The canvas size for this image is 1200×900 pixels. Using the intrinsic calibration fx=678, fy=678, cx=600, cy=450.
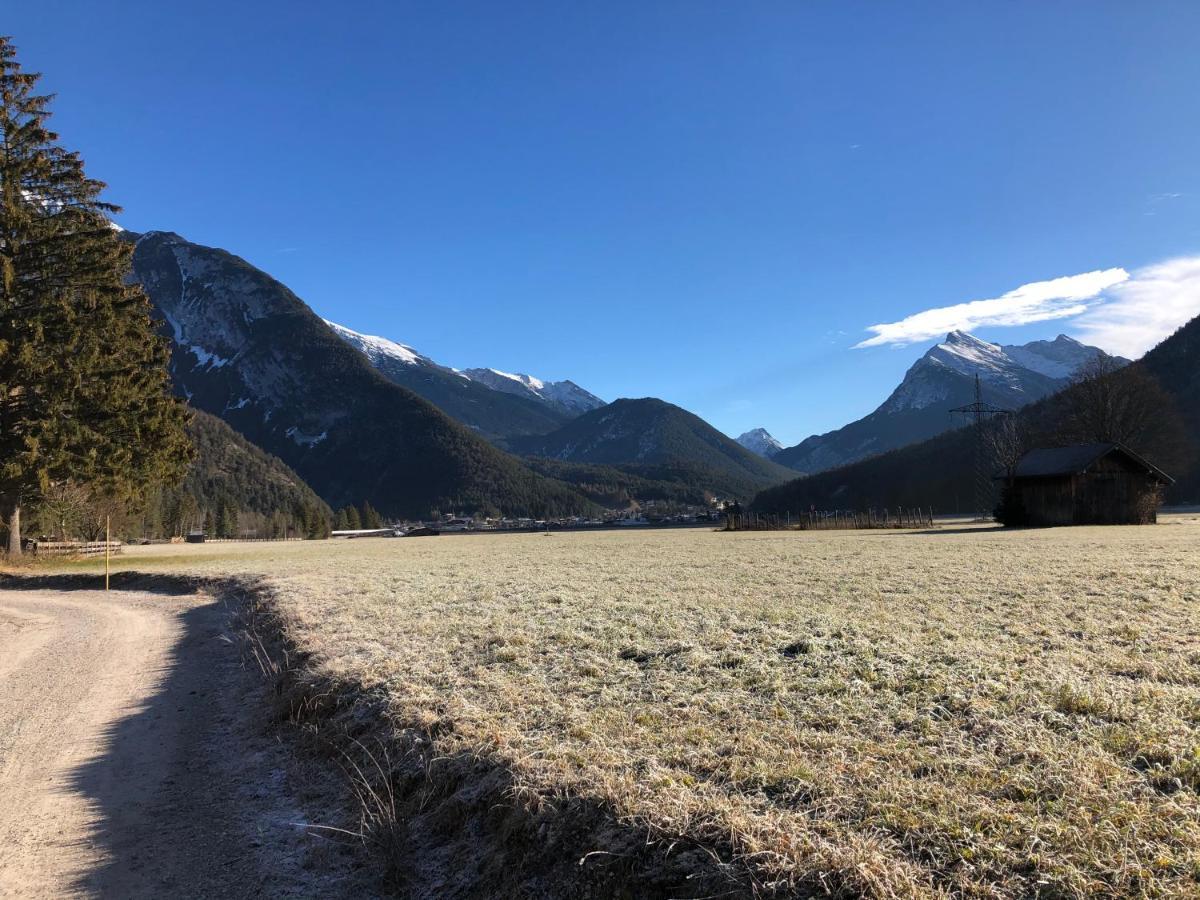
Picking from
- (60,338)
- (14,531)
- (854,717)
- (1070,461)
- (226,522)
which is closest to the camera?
(854,717)

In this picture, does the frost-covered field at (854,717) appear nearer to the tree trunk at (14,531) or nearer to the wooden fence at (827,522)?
the tree trunk at (14,531)

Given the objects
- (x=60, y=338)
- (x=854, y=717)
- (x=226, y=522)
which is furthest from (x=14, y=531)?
(x=226, y=522)

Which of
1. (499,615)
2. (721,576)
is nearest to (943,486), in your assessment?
(721,576)

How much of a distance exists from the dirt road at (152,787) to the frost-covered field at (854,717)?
1270mm

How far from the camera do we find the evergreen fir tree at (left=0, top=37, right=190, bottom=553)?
91.6 feet

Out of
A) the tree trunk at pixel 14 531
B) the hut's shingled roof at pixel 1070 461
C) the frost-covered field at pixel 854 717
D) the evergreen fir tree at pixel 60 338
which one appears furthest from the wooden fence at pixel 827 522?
the tree trunk at pixel 14 531

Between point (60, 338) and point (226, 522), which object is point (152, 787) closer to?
point (60, 338)

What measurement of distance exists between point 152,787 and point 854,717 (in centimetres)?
683

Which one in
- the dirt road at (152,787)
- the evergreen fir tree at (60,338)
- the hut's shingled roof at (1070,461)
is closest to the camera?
the dirt road at (152,787)

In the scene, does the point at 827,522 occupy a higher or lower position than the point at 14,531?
lower

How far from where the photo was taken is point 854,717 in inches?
A: 236

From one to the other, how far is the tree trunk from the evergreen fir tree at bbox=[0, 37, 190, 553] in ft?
0.25

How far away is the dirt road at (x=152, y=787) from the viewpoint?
510cm

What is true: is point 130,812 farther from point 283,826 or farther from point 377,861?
point 377,861
